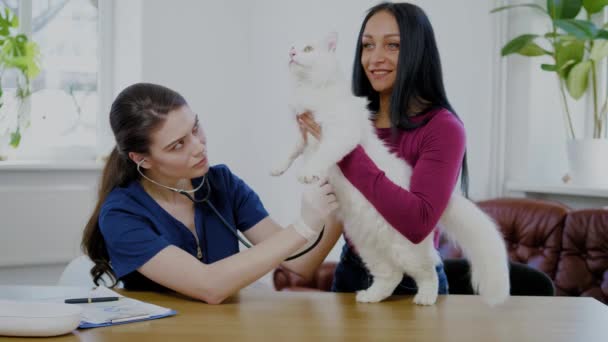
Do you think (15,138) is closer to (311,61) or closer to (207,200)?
(207,200)

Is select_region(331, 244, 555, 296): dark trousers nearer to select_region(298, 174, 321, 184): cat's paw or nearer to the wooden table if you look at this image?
the wooden table

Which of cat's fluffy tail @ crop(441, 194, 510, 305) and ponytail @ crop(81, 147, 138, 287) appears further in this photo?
ponytail @ crop(81, 147, 138, 287)

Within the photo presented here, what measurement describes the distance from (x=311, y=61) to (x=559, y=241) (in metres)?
1.87

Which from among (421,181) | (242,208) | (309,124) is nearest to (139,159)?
(242,208)

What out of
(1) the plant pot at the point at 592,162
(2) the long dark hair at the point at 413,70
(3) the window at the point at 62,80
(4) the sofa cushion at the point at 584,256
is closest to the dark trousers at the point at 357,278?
(2) the long dark hair at the point at 413,70

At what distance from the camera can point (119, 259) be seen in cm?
158

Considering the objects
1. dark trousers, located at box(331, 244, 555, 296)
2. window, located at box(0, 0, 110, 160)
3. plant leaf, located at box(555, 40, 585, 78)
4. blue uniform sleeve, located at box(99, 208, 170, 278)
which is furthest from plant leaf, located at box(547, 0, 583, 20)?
window, located at box(0, 0, 110, 160)

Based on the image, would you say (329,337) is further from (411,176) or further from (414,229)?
(411,176)

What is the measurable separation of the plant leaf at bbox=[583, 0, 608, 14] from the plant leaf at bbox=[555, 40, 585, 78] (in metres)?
0.15

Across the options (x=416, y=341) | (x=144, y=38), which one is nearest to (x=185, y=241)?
(x=416, y=341)

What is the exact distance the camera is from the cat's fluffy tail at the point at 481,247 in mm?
1403

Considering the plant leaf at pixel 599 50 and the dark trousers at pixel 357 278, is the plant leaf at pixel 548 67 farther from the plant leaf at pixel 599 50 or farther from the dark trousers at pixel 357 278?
the dark trousers at pixel 357 278

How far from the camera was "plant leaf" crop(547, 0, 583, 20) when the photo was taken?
10.1 feet

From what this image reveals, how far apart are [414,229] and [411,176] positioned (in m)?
0.13
